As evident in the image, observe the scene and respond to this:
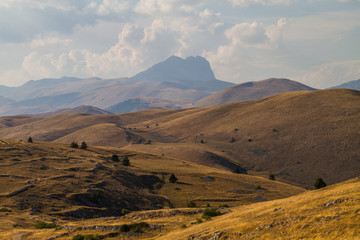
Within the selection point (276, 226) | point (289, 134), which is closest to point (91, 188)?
point (276, 226)

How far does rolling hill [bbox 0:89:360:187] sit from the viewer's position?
108 meters

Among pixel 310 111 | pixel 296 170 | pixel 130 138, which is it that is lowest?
pixel 296 170

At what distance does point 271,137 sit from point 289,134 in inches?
310

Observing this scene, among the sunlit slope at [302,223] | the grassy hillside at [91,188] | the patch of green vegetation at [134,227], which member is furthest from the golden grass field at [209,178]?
the patch of green vegetation at [134,227]

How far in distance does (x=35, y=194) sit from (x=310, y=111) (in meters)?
135

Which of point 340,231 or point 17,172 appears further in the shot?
point 17,172

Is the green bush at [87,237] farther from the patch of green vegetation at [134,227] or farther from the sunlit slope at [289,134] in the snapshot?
the sunlit slope at [289,134]

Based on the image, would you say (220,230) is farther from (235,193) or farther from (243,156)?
(243,156)

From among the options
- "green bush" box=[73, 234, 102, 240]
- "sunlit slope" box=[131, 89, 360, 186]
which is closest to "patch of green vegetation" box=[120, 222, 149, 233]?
"green bush" box=[73, 234, 102, 240]

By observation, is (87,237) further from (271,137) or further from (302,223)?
(271,137)

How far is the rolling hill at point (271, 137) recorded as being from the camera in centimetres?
10806

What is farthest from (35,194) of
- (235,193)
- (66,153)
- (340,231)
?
(340,231)

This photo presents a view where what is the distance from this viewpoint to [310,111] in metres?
146

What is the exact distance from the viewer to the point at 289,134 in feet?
430
